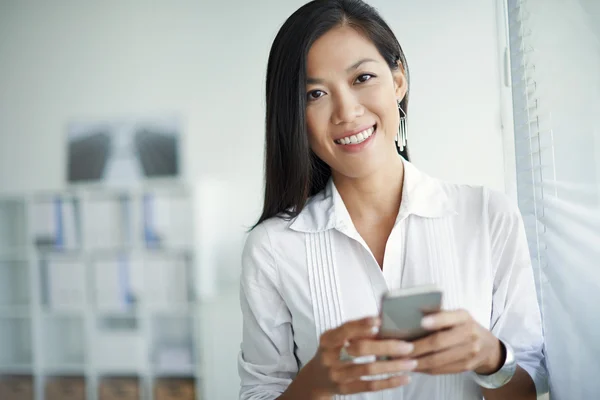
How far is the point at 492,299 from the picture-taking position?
1120 millimetres

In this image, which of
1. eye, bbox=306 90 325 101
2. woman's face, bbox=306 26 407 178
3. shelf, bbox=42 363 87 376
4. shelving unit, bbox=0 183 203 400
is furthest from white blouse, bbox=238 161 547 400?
shelf, bbox=42 363 87 376

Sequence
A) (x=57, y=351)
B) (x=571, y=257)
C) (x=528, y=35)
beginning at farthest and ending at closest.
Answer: (x=57, y=351) → (x=528, y=35) → (x=571, y=257)

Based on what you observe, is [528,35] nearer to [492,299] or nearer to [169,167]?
[492,299]

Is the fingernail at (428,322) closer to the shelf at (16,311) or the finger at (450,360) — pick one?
the finger at (450,360)

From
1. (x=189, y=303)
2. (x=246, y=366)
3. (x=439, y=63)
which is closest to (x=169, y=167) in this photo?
(x=189, y=303)

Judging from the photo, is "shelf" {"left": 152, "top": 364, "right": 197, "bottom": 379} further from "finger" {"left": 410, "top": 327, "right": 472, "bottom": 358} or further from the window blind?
"finger" {"left": 410, "top": 327, "right": 472, "bottom": 358}

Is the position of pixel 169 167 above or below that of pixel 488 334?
above

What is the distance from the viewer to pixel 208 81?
12.7 feet

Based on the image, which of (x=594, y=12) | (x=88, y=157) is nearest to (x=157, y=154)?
(x=88, y=157)

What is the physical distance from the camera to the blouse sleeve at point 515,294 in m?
1.08

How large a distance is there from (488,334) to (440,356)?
117 mm

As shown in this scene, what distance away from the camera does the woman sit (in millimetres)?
1102

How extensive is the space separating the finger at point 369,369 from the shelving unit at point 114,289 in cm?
267

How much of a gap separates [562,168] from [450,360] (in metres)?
0.39
